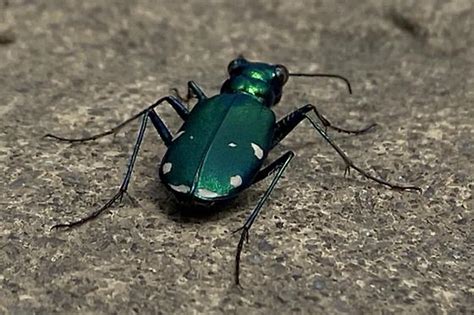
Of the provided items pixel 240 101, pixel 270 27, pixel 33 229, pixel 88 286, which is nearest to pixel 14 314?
pixel 88 286

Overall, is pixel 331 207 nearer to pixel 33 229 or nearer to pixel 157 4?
pixel 33 229

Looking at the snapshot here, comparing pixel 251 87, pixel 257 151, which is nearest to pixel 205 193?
pixel 257 151

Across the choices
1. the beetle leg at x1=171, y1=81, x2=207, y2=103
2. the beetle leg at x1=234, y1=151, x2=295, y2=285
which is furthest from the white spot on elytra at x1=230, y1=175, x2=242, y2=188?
the beetle leg at x1=171, y1=81, x2=207, y2=103

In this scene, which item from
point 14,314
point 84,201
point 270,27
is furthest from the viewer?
point 270,27

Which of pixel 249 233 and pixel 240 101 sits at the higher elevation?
pixel 240 101

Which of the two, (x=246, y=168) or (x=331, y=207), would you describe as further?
(x=331, y=207)

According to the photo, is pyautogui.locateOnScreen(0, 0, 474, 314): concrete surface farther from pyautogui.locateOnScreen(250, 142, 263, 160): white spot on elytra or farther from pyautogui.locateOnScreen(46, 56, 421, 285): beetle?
pyautogui.locateOnScreen(250, 142, 263, 160): white spot on elytra
